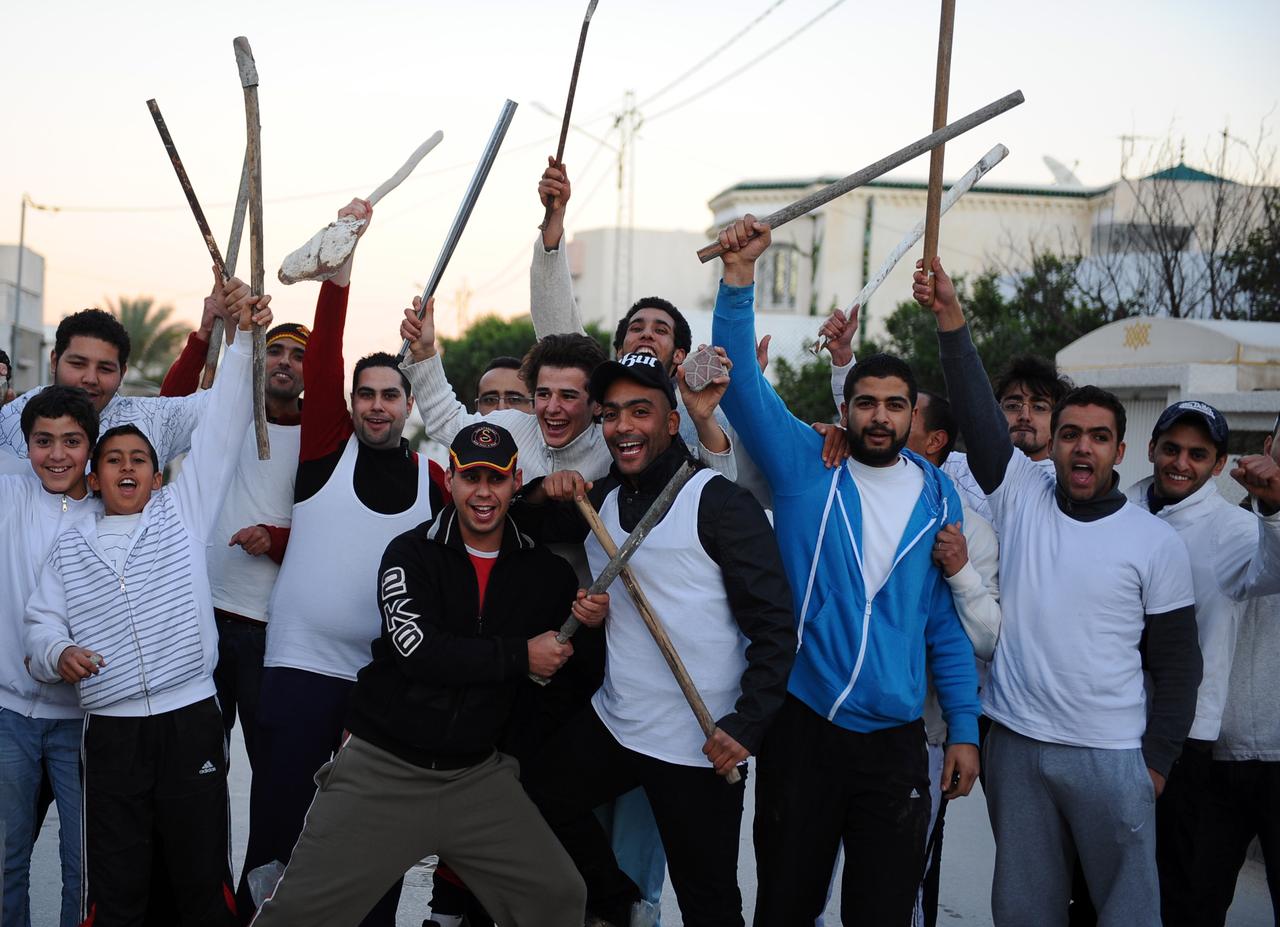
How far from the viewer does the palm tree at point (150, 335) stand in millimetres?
34719

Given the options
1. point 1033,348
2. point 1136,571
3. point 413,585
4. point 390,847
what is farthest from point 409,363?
point 1033,348

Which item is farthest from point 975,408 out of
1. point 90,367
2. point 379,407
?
point 90,367

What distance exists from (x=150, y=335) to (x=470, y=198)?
33788 millimetres

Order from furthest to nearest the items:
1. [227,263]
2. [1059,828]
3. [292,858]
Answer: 1. [227,263]
2. [1059,828]
3. [292,858]

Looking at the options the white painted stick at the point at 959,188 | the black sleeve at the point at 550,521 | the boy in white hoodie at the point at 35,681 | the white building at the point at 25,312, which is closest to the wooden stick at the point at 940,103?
the white painted stick at the point at 959,188

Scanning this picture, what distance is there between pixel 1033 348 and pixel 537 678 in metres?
14.6

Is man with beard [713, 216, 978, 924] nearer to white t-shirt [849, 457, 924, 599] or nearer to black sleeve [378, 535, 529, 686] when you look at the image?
white t-shirt [849, 457, 924, 599]

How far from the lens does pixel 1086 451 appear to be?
3.86 m

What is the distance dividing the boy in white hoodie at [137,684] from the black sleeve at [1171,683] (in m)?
2.90

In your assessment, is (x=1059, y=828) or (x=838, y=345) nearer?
(x=1059, y=828)

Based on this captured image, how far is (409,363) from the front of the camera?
4562 millimetres

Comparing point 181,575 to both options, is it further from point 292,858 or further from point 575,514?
point 575,514

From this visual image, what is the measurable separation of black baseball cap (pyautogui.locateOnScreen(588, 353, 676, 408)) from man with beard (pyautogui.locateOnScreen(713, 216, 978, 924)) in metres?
0.21

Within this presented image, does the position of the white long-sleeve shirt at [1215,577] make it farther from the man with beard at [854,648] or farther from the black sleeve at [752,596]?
the black sleeve at [752,596]
